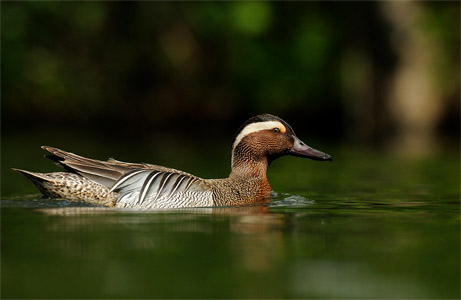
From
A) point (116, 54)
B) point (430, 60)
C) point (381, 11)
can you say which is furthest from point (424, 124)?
point (116, 54)

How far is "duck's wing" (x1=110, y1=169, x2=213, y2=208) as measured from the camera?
8547mm

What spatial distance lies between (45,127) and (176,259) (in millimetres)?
20747

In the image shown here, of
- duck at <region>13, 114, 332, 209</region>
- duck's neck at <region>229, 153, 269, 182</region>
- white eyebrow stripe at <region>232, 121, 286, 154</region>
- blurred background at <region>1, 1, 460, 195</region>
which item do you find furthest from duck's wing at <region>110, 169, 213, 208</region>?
blurred background at <region>1, 1, 460, 195</region>

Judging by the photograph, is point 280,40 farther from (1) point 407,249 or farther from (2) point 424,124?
(1) point 407,249

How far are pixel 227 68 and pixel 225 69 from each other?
0.08 m

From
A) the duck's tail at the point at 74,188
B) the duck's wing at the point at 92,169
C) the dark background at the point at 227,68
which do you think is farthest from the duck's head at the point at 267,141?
the dark background at the point at 227,68

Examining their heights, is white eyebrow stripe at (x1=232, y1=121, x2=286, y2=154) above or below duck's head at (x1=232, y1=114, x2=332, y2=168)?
Answer: above

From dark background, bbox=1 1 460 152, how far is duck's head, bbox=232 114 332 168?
37.4ft

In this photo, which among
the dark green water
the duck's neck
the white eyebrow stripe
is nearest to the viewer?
the dark green water

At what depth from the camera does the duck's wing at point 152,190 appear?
28.0 ft

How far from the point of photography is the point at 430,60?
2286 centimetres

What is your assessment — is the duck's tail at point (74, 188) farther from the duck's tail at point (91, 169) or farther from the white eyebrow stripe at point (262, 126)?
the white eyebrow stripe at point (262, 126)

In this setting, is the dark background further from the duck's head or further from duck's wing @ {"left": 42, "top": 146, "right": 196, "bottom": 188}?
duck's wing @ {"left": 42, "top": 146, "right": 196, "bottom": 188}

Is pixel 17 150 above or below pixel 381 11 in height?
below
